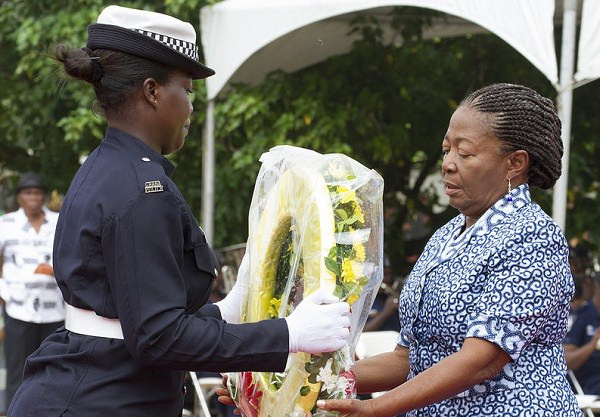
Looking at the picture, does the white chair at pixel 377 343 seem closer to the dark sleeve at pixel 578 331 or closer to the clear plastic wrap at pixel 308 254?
the dark sleeve at pixel 578 331

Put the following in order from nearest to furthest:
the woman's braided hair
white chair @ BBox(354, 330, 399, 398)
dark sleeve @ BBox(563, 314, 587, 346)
A: 1. the woman's braided hair
2. white chair @ BBox(354, 330, 399, 398)
3. dark sleeve @ BBox(563, 314, 587, 346)

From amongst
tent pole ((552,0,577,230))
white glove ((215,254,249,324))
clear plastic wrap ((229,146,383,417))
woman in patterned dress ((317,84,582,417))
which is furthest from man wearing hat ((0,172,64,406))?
woman in patterned dress ((317,84,582,417))

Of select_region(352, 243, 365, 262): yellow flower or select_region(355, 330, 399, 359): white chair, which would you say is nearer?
select_region(352, 243, 365, 262): yellow flower

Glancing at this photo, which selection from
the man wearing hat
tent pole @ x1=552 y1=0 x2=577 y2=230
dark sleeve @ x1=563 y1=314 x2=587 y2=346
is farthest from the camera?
the man wearing hat

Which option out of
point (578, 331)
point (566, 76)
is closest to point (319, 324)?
point (566, 76)

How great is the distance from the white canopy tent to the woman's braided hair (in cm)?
254

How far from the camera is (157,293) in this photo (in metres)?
2.09

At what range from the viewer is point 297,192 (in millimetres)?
2383

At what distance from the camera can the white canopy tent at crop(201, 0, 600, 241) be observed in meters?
5.02

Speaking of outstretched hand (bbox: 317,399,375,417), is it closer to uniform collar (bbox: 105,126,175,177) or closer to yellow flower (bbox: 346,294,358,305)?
yellow flower (bbox: 346,294,358,305)

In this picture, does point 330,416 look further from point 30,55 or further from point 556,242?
point 30,55

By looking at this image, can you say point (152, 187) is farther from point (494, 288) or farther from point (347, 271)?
point (494, 288)

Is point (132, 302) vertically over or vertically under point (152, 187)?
under

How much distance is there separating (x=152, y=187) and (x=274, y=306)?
18.2 inches
